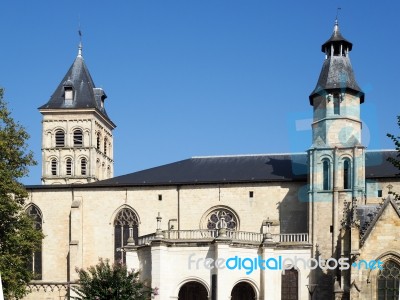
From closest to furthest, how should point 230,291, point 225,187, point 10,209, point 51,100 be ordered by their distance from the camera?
point 10,209 → point 230,291 → point 225,187 → point 51,100

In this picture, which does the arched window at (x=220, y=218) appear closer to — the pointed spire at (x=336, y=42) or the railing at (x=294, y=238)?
the railing at (x=294, y=238)

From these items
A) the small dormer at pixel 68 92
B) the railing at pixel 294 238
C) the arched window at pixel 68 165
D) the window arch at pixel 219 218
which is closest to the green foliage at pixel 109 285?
the railing at pixel 294 238

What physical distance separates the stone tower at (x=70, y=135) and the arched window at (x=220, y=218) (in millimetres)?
28351

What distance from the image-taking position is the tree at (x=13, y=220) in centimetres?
3575

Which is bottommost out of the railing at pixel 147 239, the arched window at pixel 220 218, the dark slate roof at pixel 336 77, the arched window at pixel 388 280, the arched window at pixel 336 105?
the arched window at pixel 388 280

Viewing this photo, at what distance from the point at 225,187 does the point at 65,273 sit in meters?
11.7

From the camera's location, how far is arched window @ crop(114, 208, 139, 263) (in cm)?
4844

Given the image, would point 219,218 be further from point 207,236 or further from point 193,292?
point 193,292

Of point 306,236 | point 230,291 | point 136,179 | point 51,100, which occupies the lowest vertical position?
point 230,291

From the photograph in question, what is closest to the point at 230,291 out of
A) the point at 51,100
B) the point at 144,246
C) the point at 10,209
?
the point at 144,246

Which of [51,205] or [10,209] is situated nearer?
[10,209]

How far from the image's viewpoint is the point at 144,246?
4212 centimetres

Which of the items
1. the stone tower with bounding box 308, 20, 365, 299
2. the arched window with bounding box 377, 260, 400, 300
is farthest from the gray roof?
the arched window with bounding box 377, 260, 400, 300

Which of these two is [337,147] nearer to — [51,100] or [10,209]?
[10,209]
